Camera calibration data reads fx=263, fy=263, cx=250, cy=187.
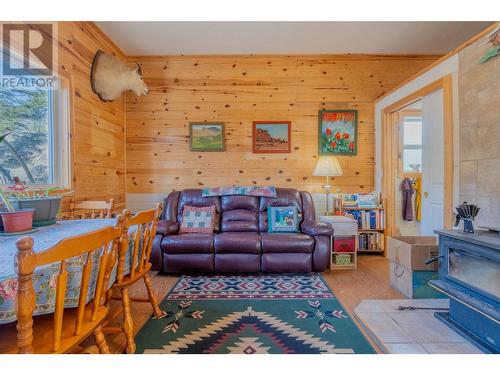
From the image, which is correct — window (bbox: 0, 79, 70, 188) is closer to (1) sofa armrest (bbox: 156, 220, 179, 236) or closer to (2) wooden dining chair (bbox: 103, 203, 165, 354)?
(1) sofa armrest (bbox: 156, 220, 179, 236)

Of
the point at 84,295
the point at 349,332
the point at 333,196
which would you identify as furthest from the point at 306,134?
the point at 84,295

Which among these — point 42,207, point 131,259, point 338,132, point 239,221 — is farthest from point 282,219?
point 42,207

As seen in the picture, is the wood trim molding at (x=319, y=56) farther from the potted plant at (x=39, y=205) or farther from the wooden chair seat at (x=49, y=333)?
the wooden chair seat at (x=49, y=333)

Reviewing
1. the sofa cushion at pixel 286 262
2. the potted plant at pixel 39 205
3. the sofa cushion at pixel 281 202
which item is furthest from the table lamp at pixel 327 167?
the potted plant at pixel 39 205

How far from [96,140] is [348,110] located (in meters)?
3.47

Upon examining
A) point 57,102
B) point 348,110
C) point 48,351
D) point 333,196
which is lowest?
point 48,351

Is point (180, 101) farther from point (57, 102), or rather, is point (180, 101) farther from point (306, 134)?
point (306, 134)

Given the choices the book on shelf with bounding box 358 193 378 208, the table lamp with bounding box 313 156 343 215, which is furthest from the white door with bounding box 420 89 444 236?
the table lamp with bounding box 313 156 343 215

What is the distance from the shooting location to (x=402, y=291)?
2477 mm

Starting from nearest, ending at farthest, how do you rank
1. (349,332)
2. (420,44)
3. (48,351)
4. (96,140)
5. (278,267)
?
(48,351), (349,332), (278,267), (96,140), (420,44)

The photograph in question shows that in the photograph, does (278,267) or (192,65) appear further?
(192,65)

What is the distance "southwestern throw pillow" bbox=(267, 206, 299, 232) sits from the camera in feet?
10.7

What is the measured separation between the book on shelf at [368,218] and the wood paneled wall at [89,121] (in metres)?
3.25

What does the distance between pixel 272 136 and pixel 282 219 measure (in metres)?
1.32
